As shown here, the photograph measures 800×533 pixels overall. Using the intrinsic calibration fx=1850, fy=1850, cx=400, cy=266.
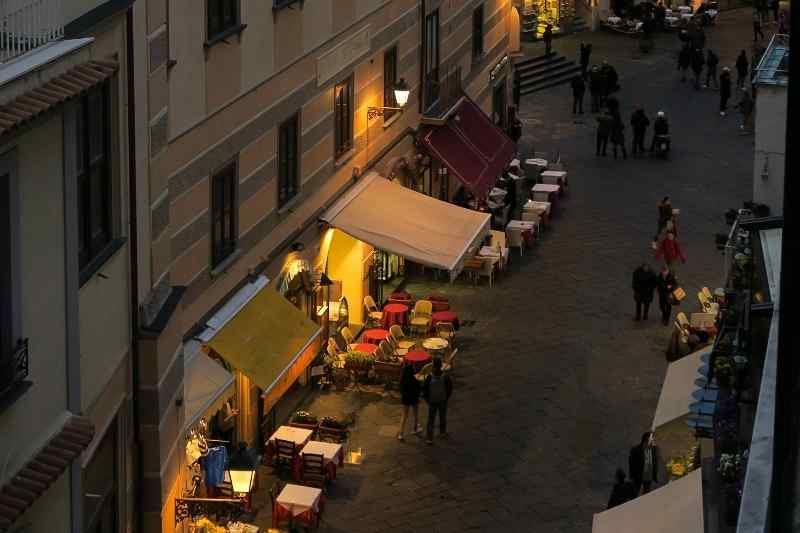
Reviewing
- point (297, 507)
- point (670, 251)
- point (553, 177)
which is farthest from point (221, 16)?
point (553, 177)

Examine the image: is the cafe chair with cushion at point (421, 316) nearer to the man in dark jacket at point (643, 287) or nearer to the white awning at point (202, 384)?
the man in dark jacket at point (643, 287)

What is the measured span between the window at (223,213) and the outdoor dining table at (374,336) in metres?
6.20

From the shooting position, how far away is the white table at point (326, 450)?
83.9 feet

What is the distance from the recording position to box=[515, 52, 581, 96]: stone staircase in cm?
5572

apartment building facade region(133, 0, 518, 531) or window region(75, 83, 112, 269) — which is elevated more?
window region(75, 83, 112, 269)

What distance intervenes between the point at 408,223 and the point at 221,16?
24.7 feet

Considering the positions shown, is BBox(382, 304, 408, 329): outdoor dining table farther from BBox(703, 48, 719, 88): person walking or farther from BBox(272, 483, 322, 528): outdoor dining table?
BBox(703, 48, 719, 88): person walking

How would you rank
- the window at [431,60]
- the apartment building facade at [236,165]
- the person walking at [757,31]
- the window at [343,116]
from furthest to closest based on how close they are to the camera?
the person walking at [757,31] → the window at [431,60] → the window at [343,116] → the apartment building facade at [236,165]

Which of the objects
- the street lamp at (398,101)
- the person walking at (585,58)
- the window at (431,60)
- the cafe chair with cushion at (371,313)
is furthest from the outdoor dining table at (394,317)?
the person walking at (585,58)

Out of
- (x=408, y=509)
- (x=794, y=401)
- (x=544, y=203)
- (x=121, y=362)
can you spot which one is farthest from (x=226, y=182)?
(x=544, y=203)

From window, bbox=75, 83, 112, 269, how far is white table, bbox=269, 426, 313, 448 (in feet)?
30.3

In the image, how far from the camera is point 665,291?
110 feet

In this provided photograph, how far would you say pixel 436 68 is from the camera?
124 feet

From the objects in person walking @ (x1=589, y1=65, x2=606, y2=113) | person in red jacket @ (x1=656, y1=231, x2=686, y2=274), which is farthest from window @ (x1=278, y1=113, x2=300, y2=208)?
person walking @ (x1=589, y1=65, x2=606, y2=113)
